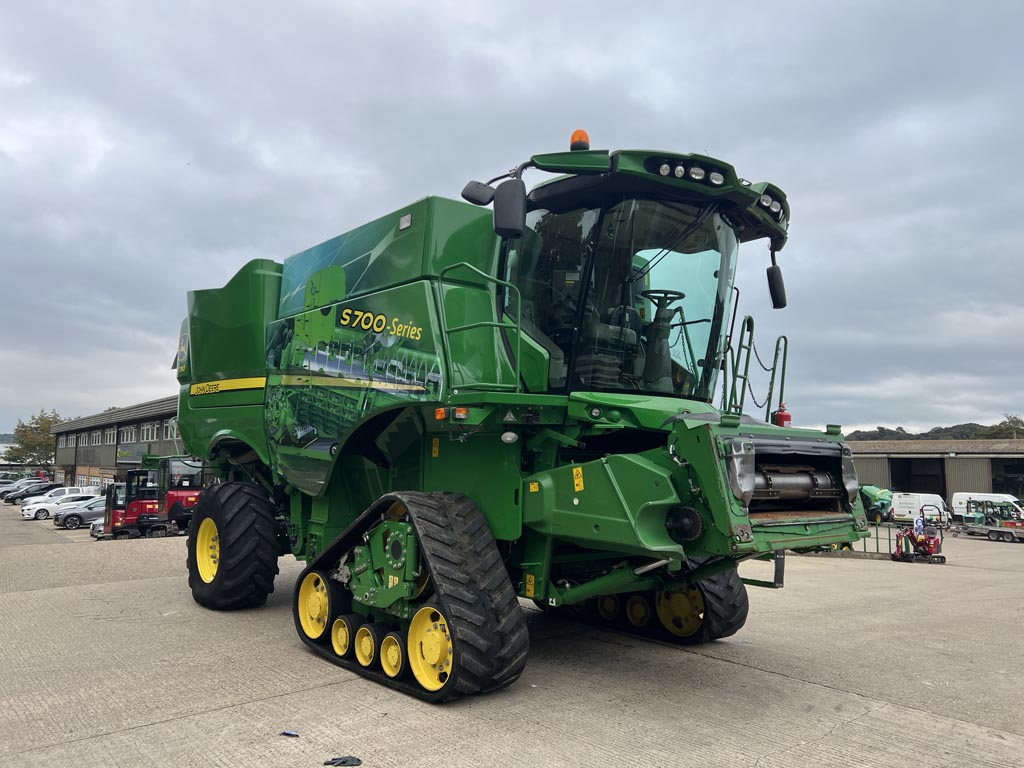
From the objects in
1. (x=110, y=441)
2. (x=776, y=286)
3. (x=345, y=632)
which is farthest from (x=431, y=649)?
(x=110, y=441)

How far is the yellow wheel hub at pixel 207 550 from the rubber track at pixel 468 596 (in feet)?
11.3

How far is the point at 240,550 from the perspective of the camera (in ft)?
25.2

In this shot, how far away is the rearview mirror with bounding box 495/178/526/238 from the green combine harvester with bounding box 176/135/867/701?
0.05ft

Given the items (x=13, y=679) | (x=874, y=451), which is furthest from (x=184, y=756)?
(x=874, y=451)

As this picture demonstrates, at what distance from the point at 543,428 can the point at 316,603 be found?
2.58m

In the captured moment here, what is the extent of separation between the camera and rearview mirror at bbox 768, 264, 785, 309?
6352 millimetres

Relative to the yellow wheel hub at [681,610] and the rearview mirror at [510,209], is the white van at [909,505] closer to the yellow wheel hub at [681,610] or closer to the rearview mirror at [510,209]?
the yellow wheel hub at [681,610]

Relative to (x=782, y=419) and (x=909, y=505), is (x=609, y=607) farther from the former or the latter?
(x=909, y=505)

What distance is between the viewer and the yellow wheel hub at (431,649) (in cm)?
480

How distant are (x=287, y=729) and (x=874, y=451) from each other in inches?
2195

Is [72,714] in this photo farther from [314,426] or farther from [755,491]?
[755,491]

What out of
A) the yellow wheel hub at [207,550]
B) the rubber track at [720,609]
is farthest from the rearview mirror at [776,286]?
the yellow wheel hub at [207,550]

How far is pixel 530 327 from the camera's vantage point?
5.63 meters

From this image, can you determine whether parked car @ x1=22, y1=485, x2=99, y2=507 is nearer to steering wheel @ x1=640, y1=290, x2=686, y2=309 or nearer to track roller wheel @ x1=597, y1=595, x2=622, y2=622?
track roller wheel @ x1=597, y1=595, x2=622, y2=622
